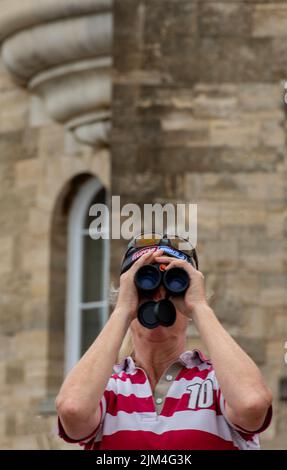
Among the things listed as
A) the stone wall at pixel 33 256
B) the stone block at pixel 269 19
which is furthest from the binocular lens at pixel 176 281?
the stone wall at pixel 33 256

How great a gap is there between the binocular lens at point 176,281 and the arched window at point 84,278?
10.2 meters

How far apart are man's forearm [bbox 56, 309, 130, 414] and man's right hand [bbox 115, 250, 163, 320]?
0.02 m

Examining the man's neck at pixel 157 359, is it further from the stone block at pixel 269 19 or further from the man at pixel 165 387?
the stone block at pixel 269 19

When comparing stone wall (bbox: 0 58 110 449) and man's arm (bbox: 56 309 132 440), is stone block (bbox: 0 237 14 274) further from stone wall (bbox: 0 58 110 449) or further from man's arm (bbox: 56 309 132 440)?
man's arm (bbox: 56 309 132 440)

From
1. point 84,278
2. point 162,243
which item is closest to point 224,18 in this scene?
point 84,278

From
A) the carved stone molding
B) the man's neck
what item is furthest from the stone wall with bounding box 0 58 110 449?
the man's neck

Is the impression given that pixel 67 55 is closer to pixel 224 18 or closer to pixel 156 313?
pixel 224 18

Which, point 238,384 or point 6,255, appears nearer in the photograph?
point 238,384

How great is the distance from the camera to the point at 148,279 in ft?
15.2

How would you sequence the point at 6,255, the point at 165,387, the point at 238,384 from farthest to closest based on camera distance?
the point at 6,255 < the point at 165,387 < the point at 238,384

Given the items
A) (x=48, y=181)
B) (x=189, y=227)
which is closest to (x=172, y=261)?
(x=189, y=227)

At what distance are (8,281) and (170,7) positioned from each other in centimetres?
426

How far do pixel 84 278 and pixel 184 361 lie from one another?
10.2 metres

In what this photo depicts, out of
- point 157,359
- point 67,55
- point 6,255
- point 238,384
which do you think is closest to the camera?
point 238,384
